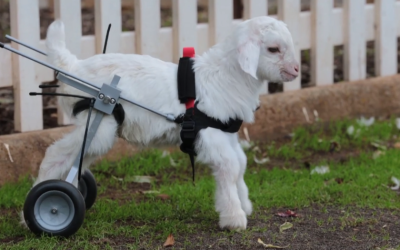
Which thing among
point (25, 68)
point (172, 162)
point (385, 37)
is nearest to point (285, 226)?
point (172, 162)

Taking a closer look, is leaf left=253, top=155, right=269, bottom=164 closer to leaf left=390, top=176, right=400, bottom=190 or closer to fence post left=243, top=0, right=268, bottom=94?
fence post left=243, top=0, right=268, bottom=94

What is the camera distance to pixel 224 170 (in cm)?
405

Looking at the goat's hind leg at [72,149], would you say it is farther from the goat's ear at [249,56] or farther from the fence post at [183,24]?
the fence post at [183,24]

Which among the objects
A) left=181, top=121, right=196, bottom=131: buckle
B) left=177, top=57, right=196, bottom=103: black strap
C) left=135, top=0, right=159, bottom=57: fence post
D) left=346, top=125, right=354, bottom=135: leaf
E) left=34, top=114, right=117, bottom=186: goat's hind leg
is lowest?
left=346, top=125, right=354, bottom=135: leaf

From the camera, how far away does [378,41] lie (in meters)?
7.14

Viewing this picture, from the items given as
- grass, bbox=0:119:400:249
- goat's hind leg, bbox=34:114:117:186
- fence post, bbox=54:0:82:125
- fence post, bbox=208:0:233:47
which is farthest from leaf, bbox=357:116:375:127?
goat's hind leg, bbox=34:114:117:186

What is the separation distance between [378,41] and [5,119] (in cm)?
356

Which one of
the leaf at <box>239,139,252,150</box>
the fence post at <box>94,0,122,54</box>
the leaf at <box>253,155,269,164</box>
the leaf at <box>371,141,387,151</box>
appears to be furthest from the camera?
the leaf at <box>371,141,387,151</box>

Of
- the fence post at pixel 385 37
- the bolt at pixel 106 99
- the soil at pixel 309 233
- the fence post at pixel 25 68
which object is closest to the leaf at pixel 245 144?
the soil at pixel 309 233

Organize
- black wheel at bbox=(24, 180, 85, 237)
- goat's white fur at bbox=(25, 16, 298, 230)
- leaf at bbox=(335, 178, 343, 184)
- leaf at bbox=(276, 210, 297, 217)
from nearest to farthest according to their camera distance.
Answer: black wheel at bbox=(24, 180, 85, 237)
goat's white fur at bbox=(25, 16, 298, 230)
leaf at bbox=(276, 210, 297, 217)
leaf at bbox=(335, 178, 343, 184)

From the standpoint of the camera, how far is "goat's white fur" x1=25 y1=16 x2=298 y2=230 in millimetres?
4031

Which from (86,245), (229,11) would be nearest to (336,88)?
(229,11)

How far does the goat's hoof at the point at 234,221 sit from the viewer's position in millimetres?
4090

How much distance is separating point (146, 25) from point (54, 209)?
2181 millimetres
